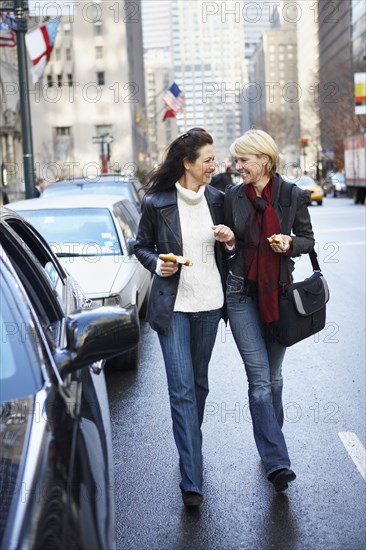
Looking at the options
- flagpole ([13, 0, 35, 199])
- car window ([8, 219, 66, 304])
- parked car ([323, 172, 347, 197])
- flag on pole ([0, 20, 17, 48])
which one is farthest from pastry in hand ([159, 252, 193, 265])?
parked car ([323, 172, 347, 197])

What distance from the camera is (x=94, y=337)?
2.98 m

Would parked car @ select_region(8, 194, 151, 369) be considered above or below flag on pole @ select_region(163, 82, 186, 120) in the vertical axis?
below

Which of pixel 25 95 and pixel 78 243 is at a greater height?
pixel 25 95

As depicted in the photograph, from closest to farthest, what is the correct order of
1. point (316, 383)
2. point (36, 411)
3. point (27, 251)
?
point (36, 411), point (27, 251), point (316, 383)

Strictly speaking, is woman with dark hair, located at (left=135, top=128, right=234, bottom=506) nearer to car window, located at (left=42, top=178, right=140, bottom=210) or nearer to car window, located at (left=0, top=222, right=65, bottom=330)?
car window, located at (left=0, top=222, right=65, bottom=330)

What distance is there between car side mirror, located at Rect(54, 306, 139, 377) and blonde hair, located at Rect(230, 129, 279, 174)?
77.8 inches

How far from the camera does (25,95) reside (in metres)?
17.8

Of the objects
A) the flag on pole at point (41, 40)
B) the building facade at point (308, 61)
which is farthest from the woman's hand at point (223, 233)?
the building facade at point (308, 61)

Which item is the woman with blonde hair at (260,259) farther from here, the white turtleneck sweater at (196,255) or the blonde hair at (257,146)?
the white turtleneck sweater at (196,255)

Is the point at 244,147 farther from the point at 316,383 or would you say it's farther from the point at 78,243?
the point at 78,243

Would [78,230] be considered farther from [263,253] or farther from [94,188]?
[94,188]

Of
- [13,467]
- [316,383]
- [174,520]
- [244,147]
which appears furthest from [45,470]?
[316,383]

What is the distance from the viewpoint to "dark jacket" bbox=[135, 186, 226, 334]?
492 centimetres

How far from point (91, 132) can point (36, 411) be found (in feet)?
311
